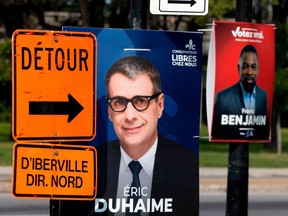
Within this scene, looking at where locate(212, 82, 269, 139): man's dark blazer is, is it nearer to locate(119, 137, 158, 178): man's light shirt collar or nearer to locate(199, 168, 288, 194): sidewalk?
locate(119, 137, 158, 178): man's light shirt collar

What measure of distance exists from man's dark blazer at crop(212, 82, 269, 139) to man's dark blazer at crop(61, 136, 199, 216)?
6.32 ft

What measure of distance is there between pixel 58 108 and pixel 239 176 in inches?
129

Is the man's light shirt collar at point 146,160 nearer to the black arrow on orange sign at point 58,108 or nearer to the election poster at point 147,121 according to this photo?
the election poster at point 147,121

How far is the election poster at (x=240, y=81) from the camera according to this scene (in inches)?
392

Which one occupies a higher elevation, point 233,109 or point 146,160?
point 233,109

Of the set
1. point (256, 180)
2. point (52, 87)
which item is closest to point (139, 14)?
point (52, 87)

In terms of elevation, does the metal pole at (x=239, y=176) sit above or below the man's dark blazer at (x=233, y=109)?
below

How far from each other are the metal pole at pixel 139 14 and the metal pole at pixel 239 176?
1.75m

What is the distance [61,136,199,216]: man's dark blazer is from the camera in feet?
26.3

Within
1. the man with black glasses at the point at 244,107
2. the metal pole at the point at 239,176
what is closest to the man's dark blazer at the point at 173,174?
the metal pole at the point at 239,176

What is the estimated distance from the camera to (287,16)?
3891 centimetres

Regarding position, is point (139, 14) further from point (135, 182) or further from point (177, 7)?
point (135, 182)

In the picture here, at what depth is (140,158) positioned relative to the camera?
26.6ft

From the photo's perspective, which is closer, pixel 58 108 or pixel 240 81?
pixel 58 108
